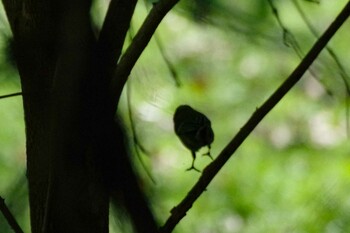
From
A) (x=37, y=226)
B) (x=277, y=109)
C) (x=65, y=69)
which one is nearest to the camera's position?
(x=65, y=69)

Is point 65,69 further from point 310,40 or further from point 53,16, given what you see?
point 310,40

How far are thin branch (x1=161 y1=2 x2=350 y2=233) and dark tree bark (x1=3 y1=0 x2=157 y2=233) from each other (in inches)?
1.8

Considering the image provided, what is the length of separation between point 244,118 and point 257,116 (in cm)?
36

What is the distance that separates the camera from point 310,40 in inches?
33.7

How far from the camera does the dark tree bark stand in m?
0.48

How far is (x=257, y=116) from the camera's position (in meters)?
0.54

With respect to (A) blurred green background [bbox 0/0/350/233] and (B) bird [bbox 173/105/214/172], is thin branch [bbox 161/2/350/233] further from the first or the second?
(A) blurred green background [bbox 0/0/350/233]

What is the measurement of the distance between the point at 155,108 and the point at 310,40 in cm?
19

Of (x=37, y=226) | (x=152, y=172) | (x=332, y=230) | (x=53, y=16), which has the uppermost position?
(x=53, y=16)

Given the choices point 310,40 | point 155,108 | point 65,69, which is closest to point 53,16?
point 65,69

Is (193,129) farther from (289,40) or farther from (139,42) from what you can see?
(289,40)

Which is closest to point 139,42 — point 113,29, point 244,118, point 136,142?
point 113,29

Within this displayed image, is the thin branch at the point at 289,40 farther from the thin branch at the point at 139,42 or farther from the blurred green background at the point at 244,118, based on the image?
the thin branch at the point at 139,42

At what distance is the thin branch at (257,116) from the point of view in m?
0.52
